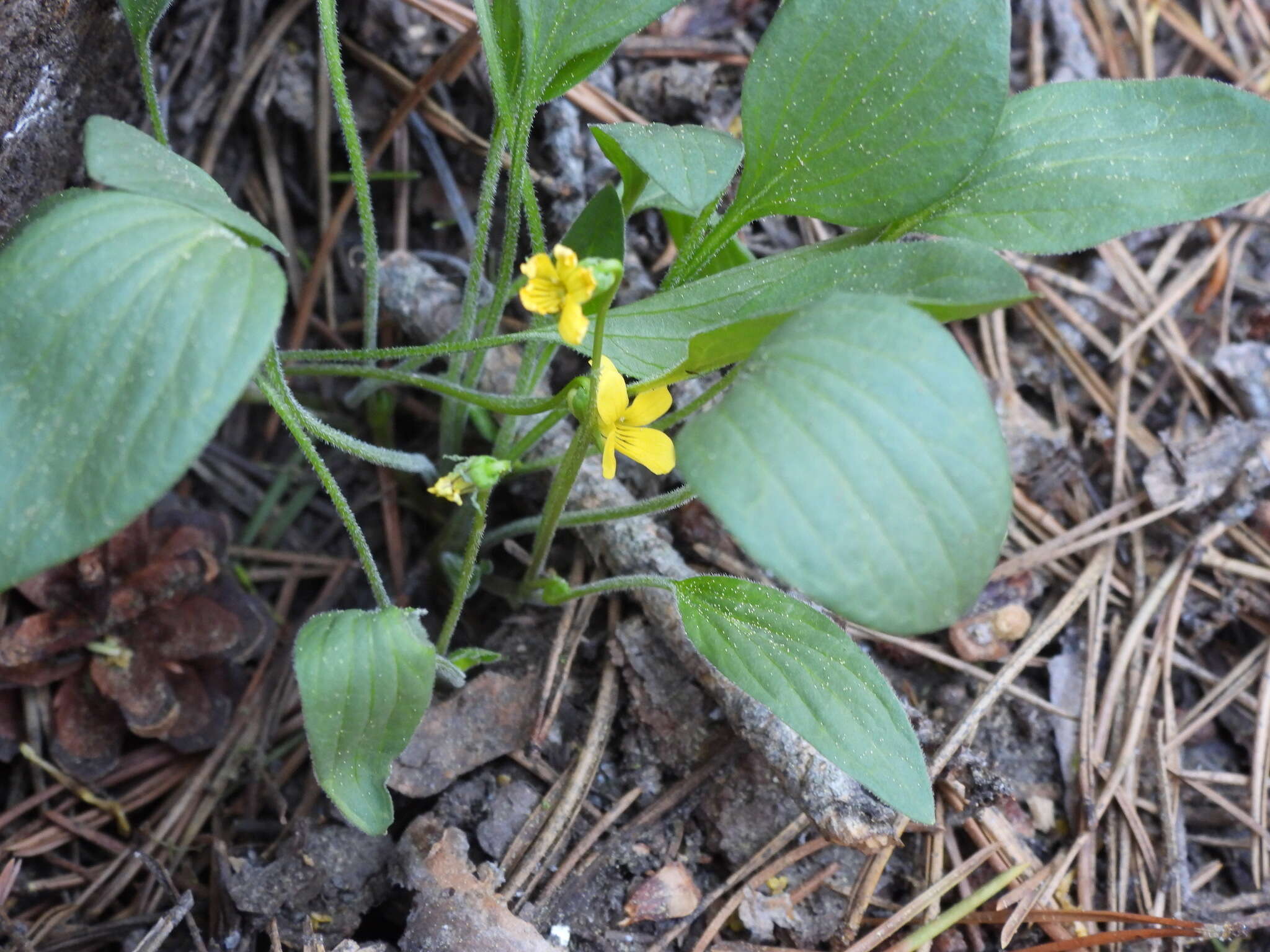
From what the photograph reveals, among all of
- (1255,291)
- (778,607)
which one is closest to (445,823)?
(778,607)

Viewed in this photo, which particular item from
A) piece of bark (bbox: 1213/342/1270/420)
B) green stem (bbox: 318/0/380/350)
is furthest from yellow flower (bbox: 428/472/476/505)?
piece of bark (bbox: 1213/342/1270/420)

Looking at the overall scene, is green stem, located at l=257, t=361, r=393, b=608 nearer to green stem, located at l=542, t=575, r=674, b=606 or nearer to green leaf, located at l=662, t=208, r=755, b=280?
green stem, located at l=542, t=575, r=674, b=606

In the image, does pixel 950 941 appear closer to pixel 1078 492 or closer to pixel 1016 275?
pixel 1078 492

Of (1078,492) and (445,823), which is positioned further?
(1078,492)

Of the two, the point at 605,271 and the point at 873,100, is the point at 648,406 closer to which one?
the point at 605,271

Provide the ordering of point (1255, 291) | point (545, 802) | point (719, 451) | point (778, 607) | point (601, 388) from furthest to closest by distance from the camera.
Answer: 1. point (1255, 291)
2. point (545, 802)
3. point (778, 607)
4. point (601, 388)
5. point (719, 451)

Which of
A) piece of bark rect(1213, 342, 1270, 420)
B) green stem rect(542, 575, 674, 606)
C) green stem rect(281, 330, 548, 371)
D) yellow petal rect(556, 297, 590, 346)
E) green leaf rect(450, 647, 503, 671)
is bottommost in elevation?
piece of bark rect(1213, 342, 1270, 420)

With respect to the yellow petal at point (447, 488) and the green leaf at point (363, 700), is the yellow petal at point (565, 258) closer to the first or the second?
the yellow petal at point (447, 488)
